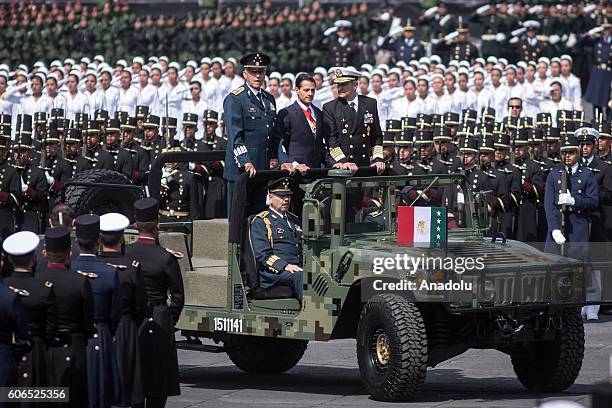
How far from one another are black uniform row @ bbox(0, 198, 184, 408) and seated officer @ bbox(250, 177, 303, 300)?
1.52m

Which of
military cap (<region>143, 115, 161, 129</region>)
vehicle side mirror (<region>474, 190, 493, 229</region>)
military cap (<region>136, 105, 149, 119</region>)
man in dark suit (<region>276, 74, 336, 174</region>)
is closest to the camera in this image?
vehicle side mirror (<region>474, 190, 493, 229</region>)

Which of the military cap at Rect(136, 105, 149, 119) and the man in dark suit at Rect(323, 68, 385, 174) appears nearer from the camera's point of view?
the man in dark suit at Rect(323, 68, 385, 174)

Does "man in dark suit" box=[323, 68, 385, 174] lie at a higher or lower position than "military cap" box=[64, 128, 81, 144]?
higher

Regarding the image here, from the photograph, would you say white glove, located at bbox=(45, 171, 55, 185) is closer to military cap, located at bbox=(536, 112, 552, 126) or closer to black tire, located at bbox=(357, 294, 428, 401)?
military cap, located at bbox=(536, 112, 552, 126)

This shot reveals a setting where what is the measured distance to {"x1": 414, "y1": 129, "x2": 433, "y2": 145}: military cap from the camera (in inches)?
903

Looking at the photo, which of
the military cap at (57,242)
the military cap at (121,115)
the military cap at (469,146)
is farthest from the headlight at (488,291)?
the military cap at (121,115)

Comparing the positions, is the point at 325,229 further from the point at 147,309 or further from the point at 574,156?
the point at 574,156

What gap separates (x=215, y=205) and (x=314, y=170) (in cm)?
958

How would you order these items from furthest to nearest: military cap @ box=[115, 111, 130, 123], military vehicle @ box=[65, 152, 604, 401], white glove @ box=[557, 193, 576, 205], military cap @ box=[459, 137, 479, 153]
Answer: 1. military cap @ box=[115, 111, 130, 123]
2. military cap @ box=[459, 137, 479, 153]
3. white glove @ box=[557, 193, 576, 205]
4. military vehicle @ box=[65, 152, 604, 401]

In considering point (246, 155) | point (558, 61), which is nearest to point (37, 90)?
point (558, 61)

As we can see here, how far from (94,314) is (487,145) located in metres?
11.0

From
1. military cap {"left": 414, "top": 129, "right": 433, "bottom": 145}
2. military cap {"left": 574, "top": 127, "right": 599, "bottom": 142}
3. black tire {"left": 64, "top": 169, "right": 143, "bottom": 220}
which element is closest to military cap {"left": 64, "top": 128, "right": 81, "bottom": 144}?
military cap {"left": 414, "top": 129, "right": 433, "bottom": 145}

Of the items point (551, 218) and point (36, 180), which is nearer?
point (551, 218)

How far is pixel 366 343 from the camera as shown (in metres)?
13.4
